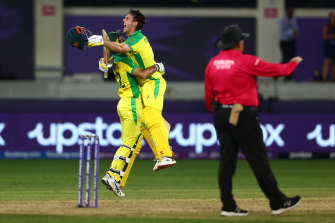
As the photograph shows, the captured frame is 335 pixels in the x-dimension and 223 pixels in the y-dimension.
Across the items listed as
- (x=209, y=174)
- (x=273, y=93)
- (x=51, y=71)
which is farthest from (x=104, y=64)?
(x=51, y=71)

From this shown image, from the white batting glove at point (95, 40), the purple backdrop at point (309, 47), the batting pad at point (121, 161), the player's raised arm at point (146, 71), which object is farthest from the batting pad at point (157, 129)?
the purple backdrop at point (309, 47)

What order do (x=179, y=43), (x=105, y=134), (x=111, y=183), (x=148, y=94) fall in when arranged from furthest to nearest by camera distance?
(x=179, y=43) < (x=105, y=134) < (x=148, y=94) < (x=111, y=183)

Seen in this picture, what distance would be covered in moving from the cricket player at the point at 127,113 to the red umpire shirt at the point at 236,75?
2.38 metres

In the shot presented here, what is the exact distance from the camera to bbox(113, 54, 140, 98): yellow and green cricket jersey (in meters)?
12.4

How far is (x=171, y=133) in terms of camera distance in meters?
20.0

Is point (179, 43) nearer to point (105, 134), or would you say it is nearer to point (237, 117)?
point (105, 134)

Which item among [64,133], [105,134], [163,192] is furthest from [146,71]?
[64,133]

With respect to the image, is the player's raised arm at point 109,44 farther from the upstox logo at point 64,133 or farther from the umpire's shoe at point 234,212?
the upstox logo at point 64,133

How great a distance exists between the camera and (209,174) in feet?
56.1

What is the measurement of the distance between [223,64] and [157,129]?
8.46 ft

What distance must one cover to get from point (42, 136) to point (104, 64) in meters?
7.77

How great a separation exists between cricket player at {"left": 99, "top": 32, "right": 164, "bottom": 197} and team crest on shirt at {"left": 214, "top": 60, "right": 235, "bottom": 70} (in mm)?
2451

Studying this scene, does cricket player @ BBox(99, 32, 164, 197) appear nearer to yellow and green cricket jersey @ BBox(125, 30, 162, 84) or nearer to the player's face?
yellow and green cricket jersey @ BBox(125, 30, 162, 84)

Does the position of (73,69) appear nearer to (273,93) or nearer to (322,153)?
(273,93)
